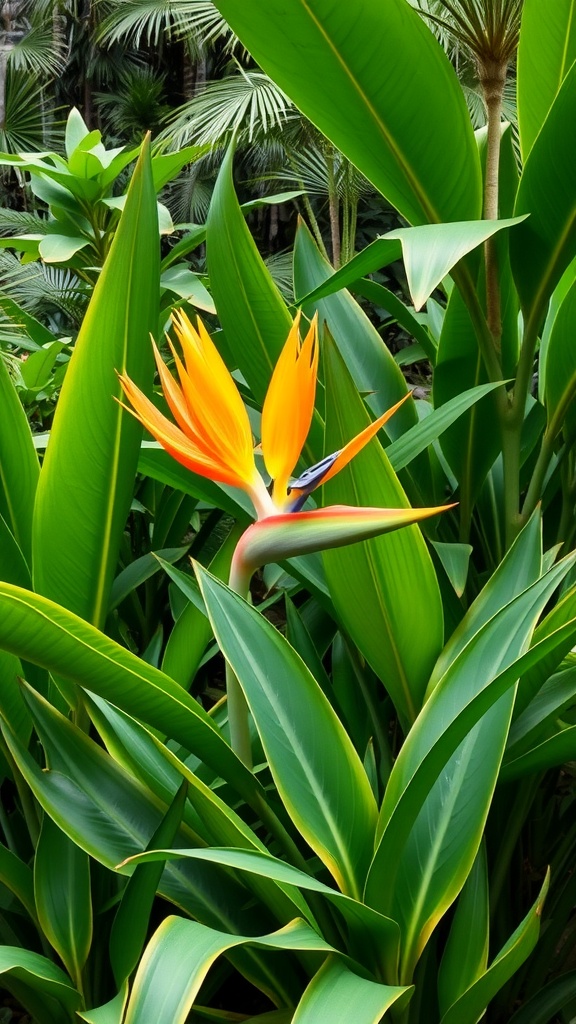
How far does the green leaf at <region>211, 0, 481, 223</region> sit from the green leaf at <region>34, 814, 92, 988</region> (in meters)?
0.59

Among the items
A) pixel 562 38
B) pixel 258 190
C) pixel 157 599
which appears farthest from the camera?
Result: pixel 258 190

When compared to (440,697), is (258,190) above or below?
above

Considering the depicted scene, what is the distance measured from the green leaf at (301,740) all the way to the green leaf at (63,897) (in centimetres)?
19

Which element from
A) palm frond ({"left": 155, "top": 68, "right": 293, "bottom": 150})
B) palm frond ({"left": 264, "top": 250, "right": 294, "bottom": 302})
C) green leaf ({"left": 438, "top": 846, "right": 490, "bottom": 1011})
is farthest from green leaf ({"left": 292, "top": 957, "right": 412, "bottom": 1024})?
palm frond ({"left": 155, "top": 68, "right": 293, "bottom": 150})

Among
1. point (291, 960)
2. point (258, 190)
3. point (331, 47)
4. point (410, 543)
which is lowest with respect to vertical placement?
point (291, 960)

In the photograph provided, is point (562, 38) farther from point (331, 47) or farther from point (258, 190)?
point (258, 190)

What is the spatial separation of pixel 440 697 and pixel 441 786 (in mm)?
65

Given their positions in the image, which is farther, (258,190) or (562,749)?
(258,190)

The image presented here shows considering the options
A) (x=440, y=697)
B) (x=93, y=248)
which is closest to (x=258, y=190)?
(x=93, y=248)

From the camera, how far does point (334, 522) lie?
1.45 ft

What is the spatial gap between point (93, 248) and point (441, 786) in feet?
3.29

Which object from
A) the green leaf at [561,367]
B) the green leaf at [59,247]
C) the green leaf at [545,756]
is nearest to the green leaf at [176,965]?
the green leaf at [545,756]

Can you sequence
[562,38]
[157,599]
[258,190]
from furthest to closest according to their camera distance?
[258,190], [157,599], [562,38]

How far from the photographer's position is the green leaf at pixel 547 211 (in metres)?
0.62
